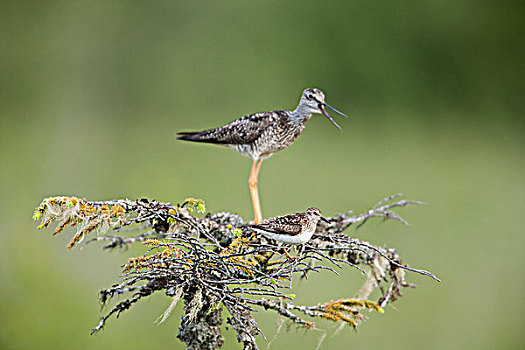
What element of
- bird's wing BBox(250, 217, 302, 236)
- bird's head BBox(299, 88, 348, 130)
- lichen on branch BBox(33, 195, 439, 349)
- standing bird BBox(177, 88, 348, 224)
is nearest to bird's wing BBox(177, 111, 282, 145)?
standing bird BBox(177, 88, 348, 224)

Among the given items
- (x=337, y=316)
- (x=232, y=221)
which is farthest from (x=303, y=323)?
(x=232, y=221)

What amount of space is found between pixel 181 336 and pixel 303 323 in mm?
473

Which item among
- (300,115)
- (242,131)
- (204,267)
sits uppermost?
(300,115)

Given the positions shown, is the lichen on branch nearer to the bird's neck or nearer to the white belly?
the white belly

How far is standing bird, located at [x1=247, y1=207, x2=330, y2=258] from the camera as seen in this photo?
195cm

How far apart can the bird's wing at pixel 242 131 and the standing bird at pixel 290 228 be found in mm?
681

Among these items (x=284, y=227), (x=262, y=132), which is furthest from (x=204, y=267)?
(x=262, y=132)

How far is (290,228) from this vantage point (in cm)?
195

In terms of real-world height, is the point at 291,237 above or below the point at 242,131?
below

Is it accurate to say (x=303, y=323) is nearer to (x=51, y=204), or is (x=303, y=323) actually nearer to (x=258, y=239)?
(x=258, y=239)

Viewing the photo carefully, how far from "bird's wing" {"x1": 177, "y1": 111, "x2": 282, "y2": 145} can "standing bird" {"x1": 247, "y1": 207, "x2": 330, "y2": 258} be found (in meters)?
0.68

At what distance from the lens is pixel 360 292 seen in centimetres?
256

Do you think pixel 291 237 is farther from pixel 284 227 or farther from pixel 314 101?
pixel 314 101

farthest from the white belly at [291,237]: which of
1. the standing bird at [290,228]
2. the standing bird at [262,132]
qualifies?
the standing bird at [262,132]
